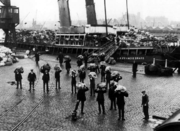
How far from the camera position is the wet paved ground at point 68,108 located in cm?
1130

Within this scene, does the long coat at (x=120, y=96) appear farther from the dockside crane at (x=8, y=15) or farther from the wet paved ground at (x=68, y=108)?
the dockside crane at (x=8, y=15)

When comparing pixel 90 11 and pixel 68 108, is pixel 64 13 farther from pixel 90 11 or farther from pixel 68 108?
pixel 68 108

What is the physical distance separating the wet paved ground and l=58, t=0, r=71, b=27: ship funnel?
28.2 metres

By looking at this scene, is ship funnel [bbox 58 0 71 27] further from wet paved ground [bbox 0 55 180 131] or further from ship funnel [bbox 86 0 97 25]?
wet paved ground [bbox 0 55 180 131]

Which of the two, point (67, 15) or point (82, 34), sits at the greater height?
point (67, 15)

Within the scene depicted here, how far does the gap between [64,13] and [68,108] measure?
120ft

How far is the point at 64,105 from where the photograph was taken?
14.6 m

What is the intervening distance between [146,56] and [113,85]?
20132 millimetres

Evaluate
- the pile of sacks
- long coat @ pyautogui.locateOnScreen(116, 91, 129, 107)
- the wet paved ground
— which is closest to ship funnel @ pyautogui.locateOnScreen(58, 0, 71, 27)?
the pile of sacks

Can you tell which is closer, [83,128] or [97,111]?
[83,128]

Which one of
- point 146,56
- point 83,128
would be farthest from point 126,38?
point 83,128

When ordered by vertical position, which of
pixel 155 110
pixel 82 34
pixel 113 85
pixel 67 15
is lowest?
pixel 155 110

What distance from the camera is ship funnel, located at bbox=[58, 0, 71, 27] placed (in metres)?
48.0

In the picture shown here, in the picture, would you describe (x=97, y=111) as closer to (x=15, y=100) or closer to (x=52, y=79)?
(x=15, y=100)
